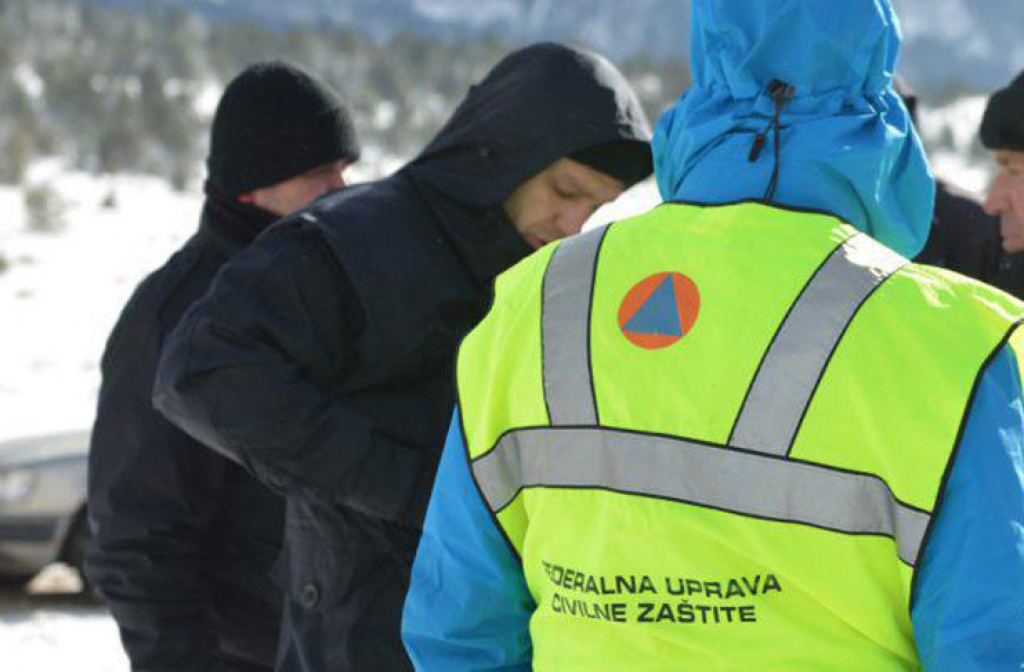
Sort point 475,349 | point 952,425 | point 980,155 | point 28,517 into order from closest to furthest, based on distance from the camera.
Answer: point 952,425
point 475,349
point 28,517
point 980,155

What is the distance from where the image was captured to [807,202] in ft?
5.45

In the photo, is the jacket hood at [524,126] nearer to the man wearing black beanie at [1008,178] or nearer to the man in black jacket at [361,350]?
the man in black jacket at [361,350]

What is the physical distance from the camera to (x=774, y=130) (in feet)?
5.51

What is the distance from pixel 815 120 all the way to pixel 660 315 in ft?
0.86

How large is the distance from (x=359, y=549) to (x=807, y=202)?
1.09m

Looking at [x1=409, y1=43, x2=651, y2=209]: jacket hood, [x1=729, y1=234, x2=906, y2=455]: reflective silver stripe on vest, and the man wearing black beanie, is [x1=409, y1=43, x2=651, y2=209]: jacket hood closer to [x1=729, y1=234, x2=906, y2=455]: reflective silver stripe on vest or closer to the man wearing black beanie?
[x1=729, y1=234, x2=906, y2=455]: reflective silver stripe on vest

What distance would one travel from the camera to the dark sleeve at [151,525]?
111 inches

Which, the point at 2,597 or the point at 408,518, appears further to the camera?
the point at 2,597

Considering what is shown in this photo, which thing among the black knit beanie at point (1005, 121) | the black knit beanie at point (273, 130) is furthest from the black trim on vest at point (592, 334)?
the black knit beanie at point (1005, 121)

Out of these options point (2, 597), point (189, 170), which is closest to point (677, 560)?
point (2, 597)

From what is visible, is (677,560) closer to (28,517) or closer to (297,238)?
(297,238)

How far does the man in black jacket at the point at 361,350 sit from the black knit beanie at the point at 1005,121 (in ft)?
4.90

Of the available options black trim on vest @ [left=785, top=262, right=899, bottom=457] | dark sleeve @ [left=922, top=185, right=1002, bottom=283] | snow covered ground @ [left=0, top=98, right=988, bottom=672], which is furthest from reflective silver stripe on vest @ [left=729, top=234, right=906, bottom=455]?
snow covered ground @ [left=0, top=98, right=988, bottom=672]

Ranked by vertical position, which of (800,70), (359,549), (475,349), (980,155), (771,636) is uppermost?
(800,70)
